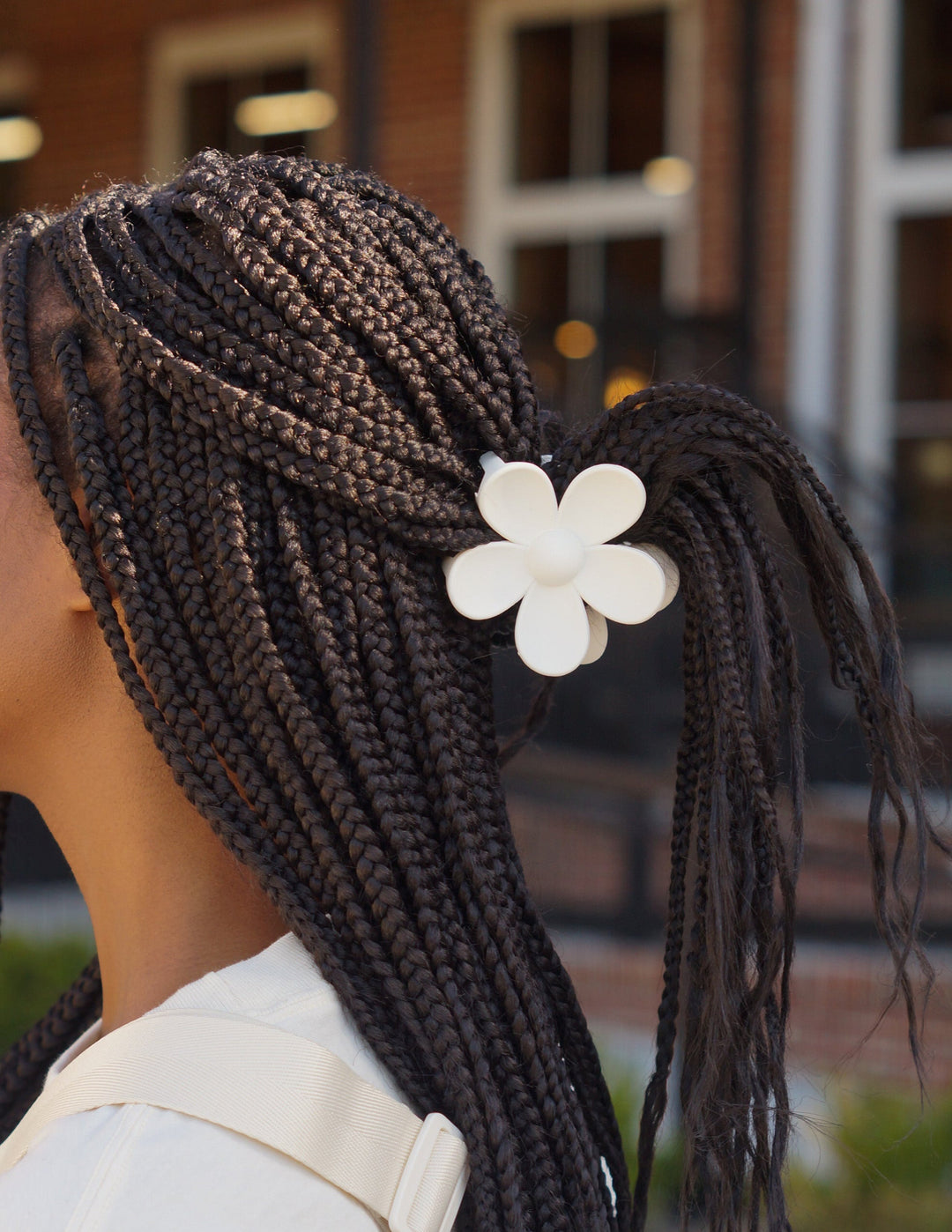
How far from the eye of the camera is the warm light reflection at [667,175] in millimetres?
6871

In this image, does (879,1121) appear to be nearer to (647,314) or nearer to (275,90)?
(647,314)

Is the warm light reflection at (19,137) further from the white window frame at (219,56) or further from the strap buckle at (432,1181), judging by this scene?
the strap buckle at (432,1181)

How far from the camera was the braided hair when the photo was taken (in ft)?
3.97

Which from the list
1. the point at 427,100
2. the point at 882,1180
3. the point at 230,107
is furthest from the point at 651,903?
the point at 230,107

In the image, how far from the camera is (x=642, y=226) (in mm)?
7062

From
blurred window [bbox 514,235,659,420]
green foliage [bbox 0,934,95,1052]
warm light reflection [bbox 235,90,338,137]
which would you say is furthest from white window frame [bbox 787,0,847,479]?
green foliage [bbox 0,934,95,1052]

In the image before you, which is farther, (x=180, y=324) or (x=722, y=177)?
(x=722, y=177)

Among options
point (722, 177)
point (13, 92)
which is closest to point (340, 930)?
point (722, 177)

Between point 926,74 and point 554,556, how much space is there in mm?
6133

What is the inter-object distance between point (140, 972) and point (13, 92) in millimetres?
8580

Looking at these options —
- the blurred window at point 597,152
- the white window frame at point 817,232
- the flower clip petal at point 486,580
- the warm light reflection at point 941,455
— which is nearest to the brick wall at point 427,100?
the blurred window at point 597,152

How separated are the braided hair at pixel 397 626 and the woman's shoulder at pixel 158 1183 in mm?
157

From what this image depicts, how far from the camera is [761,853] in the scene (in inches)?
52.9

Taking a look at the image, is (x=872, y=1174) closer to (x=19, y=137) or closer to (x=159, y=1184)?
(x=159, y=1184)
